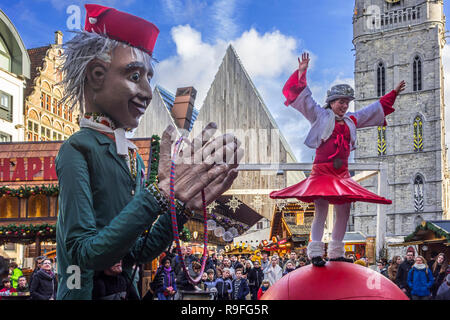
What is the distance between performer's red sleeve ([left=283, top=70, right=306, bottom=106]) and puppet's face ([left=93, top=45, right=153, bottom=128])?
254cm

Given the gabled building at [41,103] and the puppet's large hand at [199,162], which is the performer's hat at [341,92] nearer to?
the puppet's large hand at [199,162]

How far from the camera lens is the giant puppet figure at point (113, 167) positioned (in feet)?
5.98

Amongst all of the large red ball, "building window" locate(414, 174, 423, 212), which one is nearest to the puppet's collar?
the large red ball

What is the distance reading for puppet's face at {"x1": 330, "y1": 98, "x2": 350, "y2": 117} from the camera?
4.67 m

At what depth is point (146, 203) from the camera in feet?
5.93

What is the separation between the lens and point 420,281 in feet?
31.5

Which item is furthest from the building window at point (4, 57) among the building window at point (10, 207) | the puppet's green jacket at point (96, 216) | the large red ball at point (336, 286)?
the puppet's green jacket at point (96, 216)

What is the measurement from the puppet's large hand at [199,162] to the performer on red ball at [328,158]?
2273 millimetres

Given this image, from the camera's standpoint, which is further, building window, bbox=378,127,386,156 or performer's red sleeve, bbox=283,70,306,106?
building window, bbox=378,127,386,156

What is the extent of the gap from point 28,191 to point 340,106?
12249 millimetres

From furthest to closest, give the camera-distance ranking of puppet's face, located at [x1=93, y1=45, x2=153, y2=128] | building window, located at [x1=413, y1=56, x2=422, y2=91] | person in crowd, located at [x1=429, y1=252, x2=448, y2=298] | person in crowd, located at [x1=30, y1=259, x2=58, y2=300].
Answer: building window, located at [x1=413, y1=56, x2=422, y2=91], person in crowd, located at [x1=429, y1=252, x2=448, y2=298], person in crowd, located at [x1=30, y1=259, x2=58, y2=300], puppet's face, located at [x1=93, y1=45, x2=153, y2=128]

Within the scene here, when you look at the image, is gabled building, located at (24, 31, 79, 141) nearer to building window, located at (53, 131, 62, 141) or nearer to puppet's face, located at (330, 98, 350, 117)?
building window, located at (53, 131, 62, 141)
